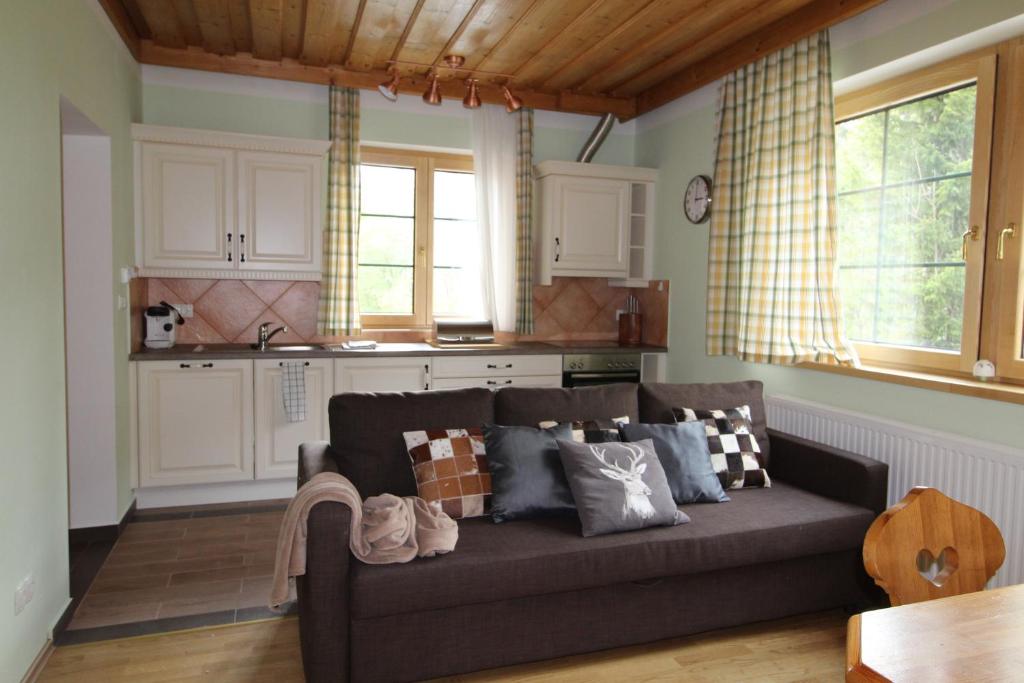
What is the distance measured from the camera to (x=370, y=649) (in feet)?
7.09

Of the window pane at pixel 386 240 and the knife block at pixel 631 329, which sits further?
the knife block at pixel 631 329

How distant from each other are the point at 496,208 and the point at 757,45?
1.96 meters

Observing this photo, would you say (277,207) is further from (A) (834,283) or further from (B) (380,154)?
(A) (834,283)

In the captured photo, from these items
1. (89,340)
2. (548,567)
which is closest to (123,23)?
(89,340)

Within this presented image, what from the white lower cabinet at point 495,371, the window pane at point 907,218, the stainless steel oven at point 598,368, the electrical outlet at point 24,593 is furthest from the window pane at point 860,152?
the electrical outlet at point 24,593

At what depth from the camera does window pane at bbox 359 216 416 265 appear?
4.85 metres

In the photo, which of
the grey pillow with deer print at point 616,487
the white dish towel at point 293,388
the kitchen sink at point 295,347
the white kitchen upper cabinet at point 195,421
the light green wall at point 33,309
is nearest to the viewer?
the light green wall at point 33,309

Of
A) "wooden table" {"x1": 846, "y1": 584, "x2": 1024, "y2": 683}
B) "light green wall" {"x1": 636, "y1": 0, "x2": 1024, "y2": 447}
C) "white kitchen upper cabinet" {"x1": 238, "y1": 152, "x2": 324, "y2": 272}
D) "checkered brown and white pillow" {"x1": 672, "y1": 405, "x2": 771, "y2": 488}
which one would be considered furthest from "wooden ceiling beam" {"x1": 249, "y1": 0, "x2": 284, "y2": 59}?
"wooden table" {"x1": 846, "y1": 584, "x2": 1024, "y2": 683}

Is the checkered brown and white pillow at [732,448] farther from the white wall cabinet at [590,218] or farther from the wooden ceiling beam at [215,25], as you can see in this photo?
the wooden ceiling beam at [215,25]

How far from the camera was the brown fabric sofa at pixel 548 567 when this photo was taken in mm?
2143

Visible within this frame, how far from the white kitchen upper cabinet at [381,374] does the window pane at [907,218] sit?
247cm

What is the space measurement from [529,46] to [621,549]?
9.77 feet

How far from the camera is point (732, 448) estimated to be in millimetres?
3053

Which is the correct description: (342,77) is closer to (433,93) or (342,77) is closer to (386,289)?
(433,93)
